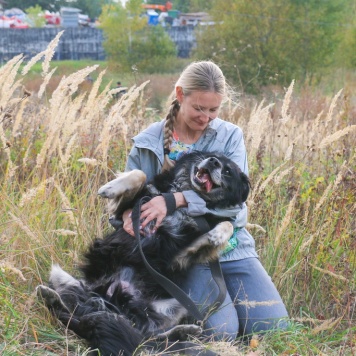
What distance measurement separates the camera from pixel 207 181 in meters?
4.87

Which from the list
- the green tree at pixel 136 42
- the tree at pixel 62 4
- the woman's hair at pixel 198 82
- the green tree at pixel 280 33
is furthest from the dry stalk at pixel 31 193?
the tree at pixel 62 4

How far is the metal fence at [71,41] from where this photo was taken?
188 feet

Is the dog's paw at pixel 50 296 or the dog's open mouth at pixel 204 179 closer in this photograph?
the dog's paw at pixel 50 296

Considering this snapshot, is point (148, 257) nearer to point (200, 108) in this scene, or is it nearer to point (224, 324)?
point (224, 324)

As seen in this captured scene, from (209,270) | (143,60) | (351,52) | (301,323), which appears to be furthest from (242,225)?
(143,60)

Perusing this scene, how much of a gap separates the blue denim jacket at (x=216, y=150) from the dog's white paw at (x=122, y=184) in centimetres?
28

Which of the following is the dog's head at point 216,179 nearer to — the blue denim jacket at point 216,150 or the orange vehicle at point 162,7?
the blue denim jacket at point 216,150

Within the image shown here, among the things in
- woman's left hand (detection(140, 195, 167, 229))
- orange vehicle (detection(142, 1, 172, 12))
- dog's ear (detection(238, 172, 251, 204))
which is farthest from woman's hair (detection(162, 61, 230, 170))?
orange vehicle (detection(142, 1, 172, 12))

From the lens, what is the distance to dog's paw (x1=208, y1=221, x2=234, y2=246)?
4.63 meters

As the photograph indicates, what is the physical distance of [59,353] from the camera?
13.5ft

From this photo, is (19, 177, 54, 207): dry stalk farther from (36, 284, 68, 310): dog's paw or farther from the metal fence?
the metal fence

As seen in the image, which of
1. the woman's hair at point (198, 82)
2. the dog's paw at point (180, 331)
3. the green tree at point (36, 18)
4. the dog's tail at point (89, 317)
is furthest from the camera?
the green tree at point (36, 18)

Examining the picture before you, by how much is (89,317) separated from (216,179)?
1.32 metres

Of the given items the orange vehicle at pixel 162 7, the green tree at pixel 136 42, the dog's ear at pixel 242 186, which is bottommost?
the orange vehicle at pixel 162 7
